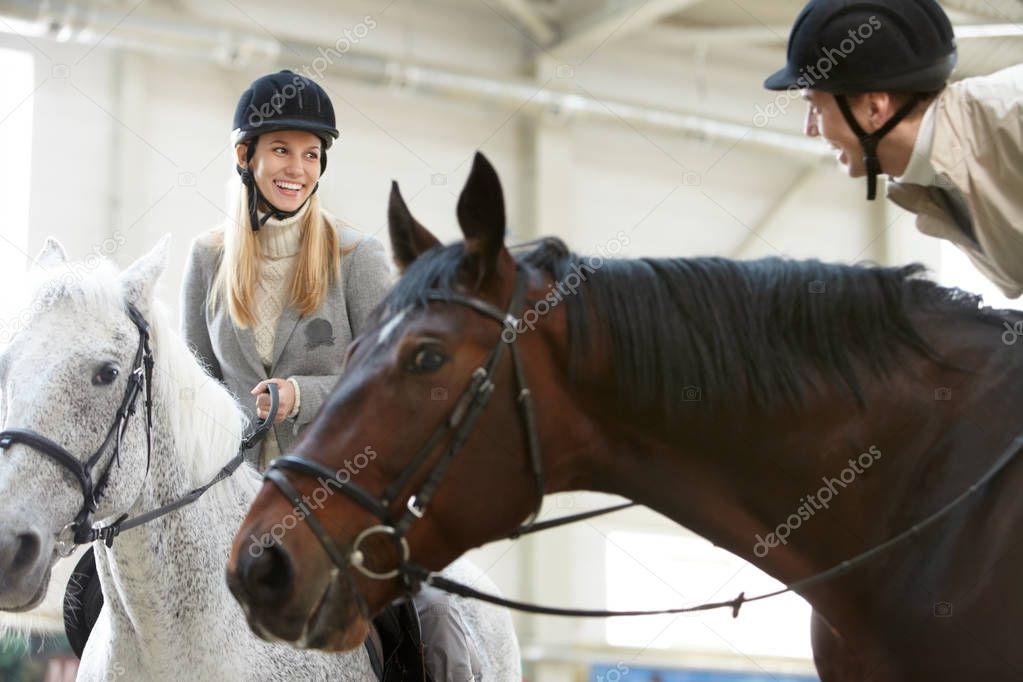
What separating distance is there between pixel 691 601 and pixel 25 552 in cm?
912

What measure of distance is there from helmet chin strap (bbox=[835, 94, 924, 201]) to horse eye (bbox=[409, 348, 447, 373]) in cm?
92

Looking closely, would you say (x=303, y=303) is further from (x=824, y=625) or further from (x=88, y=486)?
(x=824, y=625)

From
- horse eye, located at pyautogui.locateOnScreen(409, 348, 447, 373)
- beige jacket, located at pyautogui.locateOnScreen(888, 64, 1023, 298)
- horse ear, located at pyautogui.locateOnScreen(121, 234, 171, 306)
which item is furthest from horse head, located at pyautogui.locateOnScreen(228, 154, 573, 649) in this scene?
horse ear, located at pyautogui.locateOnScreen(121, 234, 171, 306)

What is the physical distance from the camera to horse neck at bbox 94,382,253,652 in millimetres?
3021

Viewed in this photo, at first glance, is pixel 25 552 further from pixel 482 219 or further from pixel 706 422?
pixel 706 422

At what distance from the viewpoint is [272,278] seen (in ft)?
11.6

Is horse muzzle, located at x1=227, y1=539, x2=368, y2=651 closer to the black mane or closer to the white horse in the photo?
the black mane

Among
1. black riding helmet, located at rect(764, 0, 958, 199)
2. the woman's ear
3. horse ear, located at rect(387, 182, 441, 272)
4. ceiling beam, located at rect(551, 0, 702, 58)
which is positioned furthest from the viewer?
ceiling beam, located at rect(551, 0, 702, 58)

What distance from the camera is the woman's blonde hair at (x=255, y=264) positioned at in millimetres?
3447

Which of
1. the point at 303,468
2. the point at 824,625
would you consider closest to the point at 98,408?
the point at 303,468

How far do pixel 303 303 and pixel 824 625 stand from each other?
1.77 meters

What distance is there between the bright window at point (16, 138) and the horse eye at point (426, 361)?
7.21 m

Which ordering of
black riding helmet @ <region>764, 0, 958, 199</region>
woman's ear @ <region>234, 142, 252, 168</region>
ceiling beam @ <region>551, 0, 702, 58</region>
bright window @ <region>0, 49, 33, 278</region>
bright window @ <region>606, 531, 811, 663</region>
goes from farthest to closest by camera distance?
1. bright window @ <region>606, 531, 811, 663</region>
2. ceiling beam @ <region>551, 0, 702, 58</region>
3. bright window @ <region>0, 49, 33, 278</region>
4. woman's ear @ <region>234, 142, 252, 168</region>
5. black riding helmet @ <region>764, 0, 958, 199</region>

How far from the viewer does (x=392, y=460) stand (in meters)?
2.12
